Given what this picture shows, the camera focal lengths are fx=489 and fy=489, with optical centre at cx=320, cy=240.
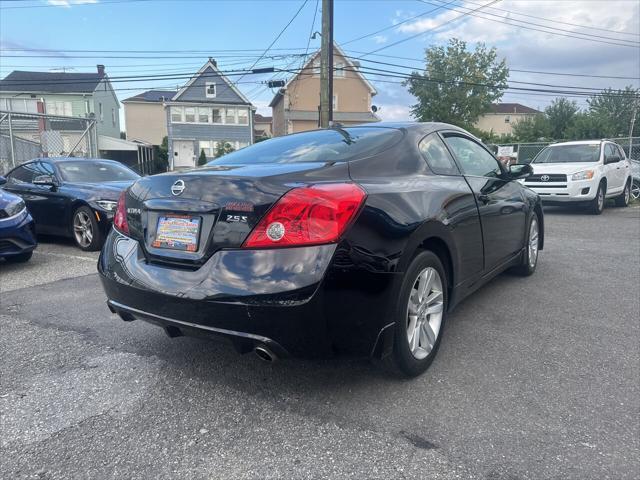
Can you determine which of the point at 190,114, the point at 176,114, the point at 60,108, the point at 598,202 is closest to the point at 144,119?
the point at 60,108

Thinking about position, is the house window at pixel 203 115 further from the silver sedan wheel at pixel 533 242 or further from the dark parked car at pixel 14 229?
→ the silver sedan wheel at pixel 533 242

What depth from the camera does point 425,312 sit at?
117 inches

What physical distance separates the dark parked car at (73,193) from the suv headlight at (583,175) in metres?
9.53

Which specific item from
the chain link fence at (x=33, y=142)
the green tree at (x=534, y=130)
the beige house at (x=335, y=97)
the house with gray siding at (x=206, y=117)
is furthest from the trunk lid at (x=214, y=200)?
the green tree at (x=534, y=130)

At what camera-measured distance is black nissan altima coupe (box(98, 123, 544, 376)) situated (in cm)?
230

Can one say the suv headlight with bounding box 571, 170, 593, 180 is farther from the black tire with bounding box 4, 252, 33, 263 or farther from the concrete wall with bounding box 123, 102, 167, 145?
the concrete wall with bounding box 123, 102, 167, 145

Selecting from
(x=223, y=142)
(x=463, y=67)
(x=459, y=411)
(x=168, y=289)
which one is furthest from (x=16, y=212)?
(x=463, y=67)

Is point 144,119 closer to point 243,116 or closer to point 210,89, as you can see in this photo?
point 210,89

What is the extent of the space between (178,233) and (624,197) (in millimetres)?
14225

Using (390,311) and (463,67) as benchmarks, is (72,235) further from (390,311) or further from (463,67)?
(463,67)

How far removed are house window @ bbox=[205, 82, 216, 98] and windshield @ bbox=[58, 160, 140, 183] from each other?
34335 millimetres

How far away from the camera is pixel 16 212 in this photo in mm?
5980

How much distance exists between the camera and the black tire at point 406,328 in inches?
103

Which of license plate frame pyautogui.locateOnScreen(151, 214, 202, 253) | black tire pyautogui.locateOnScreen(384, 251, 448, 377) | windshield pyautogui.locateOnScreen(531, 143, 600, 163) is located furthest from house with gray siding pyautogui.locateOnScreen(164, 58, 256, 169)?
black tire pyautogui.locateOnScreen(384, 251, 448, 377)
